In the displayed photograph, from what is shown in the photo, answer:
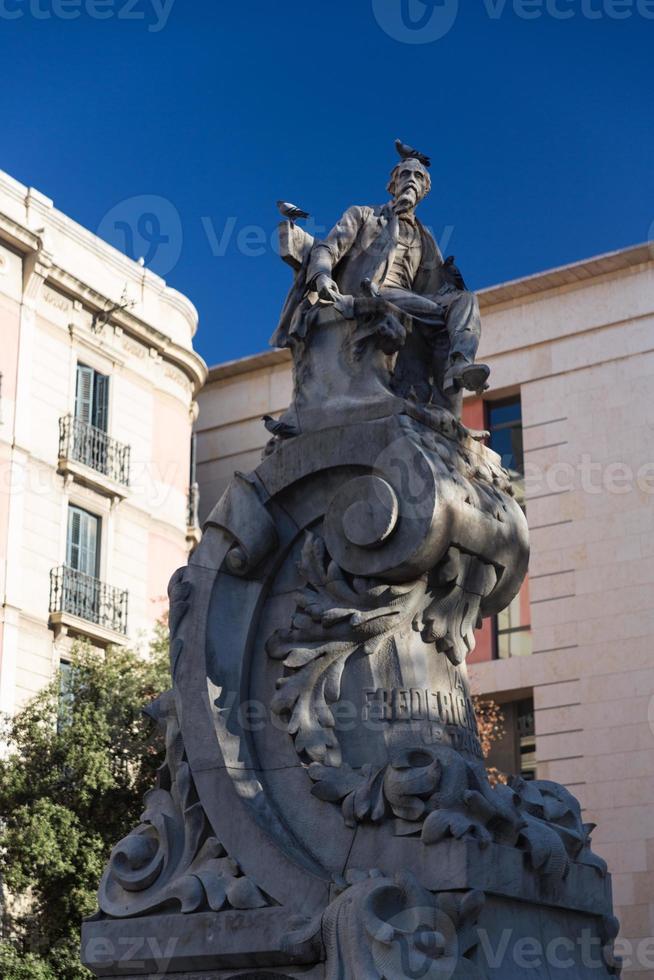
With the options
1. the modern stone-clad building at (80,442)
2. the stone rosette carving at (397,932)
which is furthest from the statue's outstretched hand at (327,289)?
the modern stone-clad building at (80,442)

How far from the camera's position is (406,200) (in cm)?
916

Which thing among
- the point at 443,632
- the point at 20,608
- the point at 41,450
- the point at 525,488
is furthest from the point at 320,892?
the point at 525,488

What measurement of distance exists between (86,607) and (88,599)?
0.61 ft

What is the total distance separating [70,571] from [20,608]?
1.46 m

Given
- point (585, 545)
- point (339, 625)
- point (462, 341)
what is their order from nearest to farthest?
point (339, 625) → point (462, 341) → point (585, 545)

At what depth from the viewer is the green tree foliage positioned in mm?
19453

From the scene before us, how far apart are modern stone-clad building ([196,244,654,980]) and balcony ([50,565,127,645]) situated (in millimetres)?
7039

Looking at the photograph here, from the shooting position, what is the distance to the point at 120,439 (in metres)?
29.0

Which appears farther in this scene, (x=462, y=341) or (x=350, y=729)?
(x=462, y=341)

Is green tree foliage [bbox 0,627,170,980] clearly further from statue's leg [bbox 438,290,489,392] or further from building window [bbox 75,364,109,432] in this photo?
statue's leg [bbox 438,290,489,392]

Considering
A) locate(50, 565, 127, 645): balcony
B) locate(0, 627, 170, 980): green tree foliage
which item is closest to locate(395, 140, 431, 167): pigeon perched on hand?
locate(0, 627, 170, 980): green tree foliage

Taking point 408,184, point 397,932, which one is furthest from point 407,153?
point 397,932

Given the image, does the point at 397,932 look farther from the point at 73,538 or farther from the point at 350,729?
the point at 73,538

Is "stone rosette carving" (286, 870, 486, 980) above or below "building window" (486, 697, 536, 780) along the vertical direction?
below
